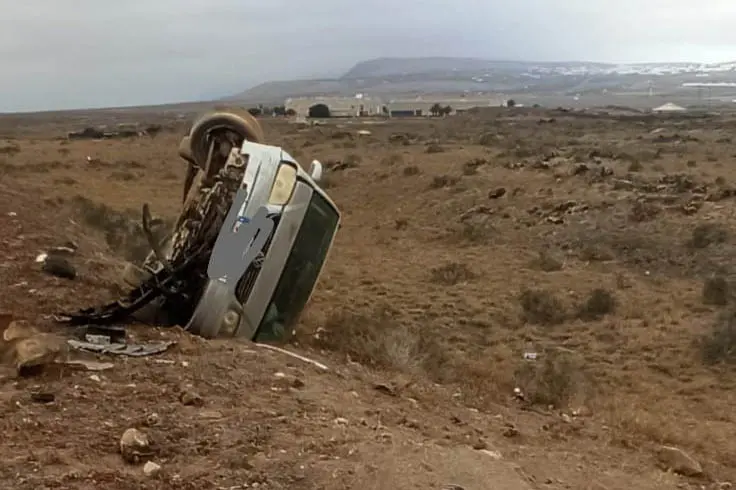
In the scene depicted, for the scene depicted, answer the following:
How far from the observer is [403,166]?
28.0 m

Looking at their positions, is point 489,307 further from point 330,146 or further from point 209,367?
point 330,146

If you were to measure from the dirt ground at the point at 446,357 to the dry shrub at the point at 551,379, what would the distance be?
0.06 m

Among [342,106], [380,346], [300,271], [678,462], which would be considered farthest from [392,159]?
[342,106]

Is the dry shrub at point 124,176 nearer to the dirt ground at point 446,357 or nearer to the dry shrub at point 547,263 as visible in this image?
the dirt ground at point 446,357

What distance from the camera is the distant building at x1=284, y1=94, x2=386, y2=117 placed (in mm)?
89250

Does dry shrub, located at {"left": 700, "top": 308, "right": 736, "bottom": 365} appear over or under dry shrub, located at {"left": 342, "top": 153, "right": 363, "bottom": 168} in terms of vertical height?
under

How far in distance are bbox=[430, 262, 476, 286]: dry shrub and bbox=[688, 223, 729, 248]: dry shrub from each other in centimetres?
379

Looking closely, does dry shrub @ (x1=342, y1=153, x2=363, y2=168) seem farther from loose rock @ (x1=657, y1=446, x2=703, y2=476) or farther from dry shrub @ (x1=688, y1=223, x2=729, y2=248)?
loose rock @ (x1=657, y1=446, x2=703, y2=476)

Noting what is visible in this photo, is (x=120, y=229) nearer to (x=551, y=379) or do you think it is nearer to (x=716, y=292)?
(x=716, y=292)

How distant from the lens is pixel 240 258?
6488mm

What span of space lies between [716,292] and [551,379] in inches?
212

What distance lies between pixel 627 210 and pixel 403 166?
10.5m

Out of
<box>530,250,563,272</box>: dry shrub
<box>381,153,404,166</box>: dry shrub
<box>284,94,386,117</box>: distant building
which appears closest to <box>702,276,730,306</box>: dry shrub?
<box>530,250,563,272</box>: dry shrub

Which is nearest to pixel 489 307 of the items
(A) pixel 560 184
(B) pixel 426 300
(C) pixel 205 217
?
(B) pixel 426 300
